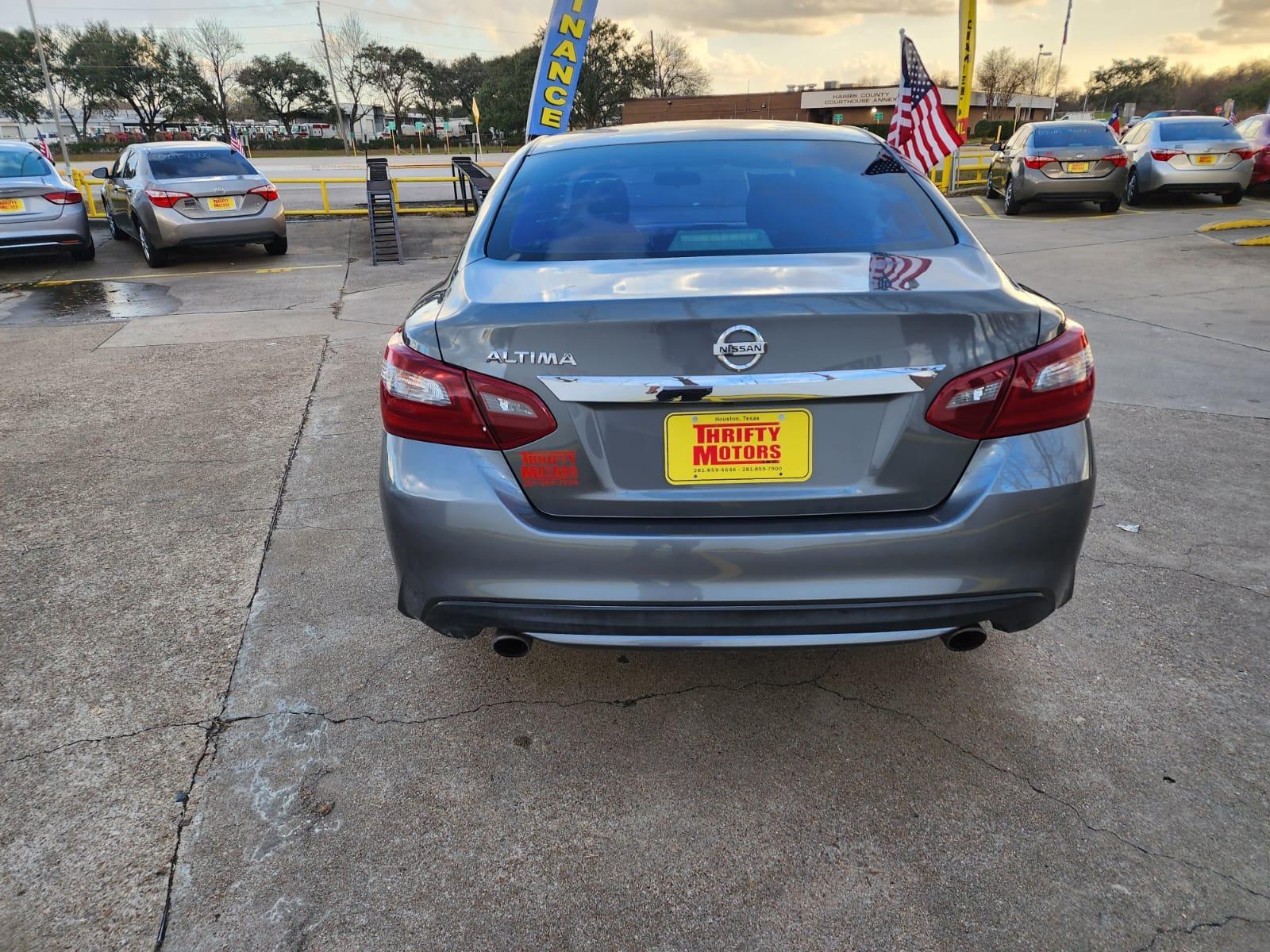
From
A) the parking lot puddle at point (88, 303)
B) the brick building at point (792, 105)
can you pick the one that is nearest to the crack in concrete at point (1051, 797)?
the parking lot puddle at point (88, 303)

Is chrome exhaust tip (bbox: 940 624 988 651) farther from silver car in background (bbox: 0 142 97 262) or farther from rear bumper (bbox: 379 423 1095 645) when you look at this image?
silver car in background (bbox: 0 142 97 262)

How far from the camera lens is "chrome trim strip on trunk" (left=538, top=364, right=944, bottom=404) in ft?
6.43

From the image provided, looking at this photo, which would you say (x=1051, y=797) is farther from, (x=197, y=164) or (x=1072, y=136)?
(x=1072, y=136)

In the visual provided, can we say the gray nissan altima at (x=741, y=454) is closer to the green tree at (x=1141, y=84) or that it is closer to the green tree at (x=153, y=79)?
the green tree at (x=153, y=79)

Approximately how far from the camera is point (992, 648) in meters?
3.03

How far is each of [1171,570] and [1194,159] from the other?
14.5 m

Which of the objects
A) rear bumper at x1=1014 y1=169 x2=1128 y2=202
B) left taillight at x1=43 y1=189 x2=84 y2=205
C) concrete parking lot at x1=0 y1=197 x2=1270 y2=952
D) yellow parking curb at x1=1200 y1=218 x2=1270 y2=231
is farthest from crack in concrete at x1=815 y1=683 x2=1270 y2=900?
rear bumper at x1=1014 y1=169 x2=1128 y2=202

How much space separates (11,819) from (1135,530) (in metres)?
4.08

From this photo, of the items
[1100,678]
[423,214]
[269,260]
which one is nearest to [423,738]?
[1100,678]

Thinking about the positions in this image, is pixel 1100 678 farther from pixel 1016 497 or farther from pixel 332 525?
pixel 332 525

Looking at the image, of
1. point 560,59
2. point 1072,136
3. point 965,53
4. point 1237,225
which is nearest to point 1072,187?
point 1072,136

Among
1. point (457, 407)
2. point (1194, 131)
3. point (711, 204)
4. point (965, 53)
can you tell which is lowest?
point (457, 407)

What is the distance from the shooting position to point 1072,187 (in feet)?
47.5

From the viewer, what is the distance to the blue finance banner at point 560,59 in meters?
12.7
